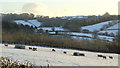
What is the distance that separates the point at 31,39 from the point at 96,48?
6.13 meters

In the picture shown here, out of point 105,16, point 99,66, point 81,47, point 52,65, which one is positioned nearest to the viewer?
point 52,65

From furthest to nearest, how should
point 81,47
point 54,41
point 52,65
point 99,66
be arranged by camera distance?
point 54,41 → point 81,47 → point 99,66 → point 52,65

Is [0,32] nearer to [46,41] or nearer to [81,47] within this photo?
[46,41]

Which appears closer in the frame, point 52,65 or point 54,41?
point 52,65

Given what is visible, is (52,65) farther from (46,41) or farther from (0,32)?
(0,32)

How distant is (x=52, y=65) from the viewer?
26.2ft

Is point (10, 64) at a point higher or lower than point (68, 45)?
higher

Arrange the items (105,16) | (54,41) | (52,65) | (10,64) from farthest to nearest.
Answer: (105,16)
(54,41)
(52,65)
(10,64)

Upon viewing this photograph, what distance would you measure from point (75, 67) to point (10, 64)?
8.00 feet

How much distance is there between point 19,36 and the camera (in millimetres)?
20516

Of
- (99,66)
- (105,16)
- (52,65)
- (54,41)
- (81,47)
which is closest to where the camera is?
(52,65)

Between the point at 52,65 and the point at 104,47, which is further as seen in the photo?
the point at 104,47

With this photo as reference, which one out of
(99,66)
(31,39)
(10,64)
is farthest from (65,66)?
(31,39)

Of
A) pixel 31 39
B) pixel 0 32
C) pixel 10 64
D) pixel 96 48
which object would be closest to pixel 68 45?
pixel 96 48
